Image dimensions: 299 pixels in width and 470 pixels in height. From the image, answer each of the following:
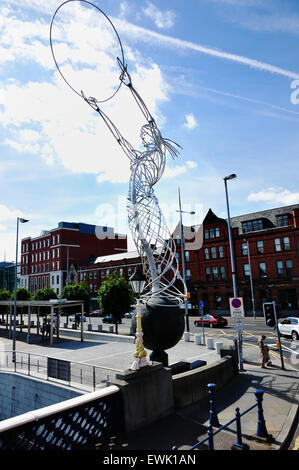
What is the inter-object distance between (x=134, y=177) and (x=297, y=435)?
10.1 metres

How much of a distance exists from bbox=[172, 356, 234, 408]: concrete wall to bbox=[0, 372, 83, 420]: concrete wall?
3671 mm

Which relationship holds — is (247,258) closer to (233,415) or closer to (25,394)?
(25,394)

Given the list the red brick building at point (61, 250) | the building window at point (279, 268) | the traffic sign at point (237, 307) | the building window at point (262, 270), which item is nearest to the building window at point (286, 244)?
the building window at point (279, 268)

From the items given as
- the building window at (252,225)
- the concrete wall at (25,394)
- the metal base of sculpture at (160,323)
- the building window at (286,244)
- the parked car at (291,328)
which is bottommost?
the concrete wall at (25,394)

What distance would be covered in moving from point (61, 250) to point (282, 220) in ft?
165

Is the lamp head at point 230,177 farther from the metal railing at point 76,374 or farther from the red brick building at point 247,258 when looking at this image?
the red brick building at point 247,258

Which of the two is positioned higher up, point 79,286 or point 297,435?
point 79,286

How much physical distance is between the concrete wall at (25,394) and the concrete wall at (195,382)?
367cm

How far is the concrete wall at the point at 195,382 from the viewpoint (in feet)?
27.3

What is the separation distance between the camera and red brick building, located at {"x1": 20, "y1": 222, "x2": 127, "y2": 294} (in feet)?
239

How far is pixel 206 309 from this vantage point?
49.4 meters
